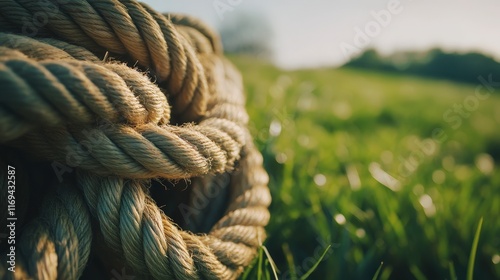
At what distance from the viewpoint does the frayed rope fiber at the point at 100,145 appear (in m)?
0.70

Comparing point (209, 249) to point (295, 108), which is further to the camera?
point (295, 108)

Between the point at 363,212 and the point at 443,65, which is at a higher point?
the point at 363,212

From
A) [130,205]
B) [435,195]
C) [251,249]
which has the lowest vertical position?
[435,195]

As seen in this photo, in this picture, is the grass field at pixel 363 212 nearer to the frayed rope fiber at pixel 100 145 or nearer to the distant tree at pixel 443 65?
the frayed rope fiber at pixel 100 145

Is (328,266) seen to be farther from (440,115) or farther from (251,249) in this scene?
(440,115)

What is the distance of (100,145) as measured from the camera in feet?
2.54

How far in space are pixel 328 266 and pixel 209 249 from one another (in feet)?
1.67

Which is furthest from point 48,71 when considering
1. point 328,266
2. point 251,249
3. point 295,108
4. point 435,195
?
point 295,108

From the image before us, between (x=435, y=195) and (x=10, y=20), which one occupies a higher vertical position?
(x=10, y=20)

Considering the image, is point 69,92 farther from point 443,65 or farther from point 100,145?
point 443,65

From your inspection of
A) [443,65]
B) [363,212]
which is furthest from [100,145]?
[443,65]

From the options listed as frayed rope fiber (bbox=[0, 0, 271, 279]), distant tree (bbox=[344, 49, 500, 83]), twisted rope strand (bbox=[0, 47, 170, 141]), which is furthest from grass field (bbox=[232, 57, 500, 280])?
distant tree (bbox=[344, 49, 500, 83])

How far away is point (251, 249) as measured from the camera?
1.00 m

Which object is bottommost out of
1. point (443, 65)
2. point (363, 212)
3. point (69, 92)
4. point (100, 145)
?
point (443, 65)
